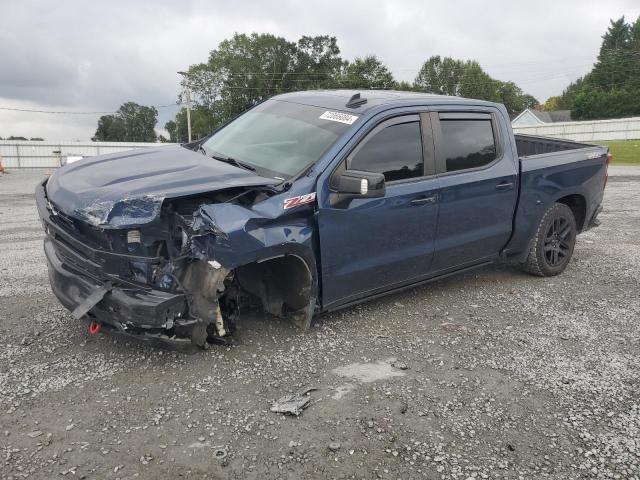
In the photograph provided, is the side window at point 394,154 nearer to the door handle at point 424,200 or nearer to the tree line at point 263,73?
the door handle at point 424,200

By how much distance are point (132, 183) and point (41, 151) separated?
105 ft

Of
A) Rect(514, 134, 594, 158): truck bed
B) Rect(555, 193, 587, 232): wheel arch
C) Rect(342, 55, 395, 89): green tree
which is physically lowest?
Rect(555, 193, 587, 232): wheel arch

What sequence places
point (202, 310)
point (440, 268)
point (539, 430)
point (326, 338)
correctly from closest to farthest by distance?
point (539, 430) < point (202, 310) < point (326, 338) < point (440, 268)

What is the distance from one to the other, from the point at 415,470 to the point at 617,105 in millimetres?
73787

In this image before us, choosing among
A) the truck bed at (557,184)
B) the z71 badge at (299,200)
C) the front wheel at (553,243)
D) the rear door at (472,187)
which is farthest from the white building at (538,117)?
the z71 badge at (299,200)

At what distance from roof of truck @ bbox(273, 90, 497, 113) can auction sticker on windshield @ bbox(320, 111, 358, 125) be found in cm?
8

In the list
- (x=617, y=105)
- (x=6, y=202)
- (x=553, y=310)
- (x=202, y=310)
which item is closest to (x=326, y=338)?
(x=202, y=310)

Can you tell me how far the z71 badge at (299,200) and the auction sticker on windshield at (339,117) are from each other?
0.79 meters

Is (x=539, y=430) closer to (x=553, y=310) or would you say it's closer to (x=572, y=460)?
(x=572, y=460)

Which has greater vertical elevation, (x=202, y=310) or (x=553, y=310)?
(x=202, y=310)

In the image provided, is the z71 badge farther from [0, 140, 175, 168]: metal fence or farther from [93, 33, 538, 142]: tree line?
[93, 33, 538, 142]: tree line

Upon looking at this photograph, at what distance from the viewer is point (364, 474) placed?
257cm

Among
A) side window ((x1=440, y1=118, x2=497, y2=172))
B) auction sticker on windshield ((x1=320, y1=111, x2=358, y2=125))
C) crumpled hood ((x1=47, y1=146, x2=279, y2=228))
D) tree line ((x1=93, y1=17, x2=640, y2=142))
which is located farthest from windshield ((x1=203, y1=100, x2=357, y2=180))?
tree line ((x1=93, y1=17, x2=640, y2=142))

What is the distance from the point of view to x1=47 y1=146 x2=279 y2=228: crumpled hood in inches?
122
